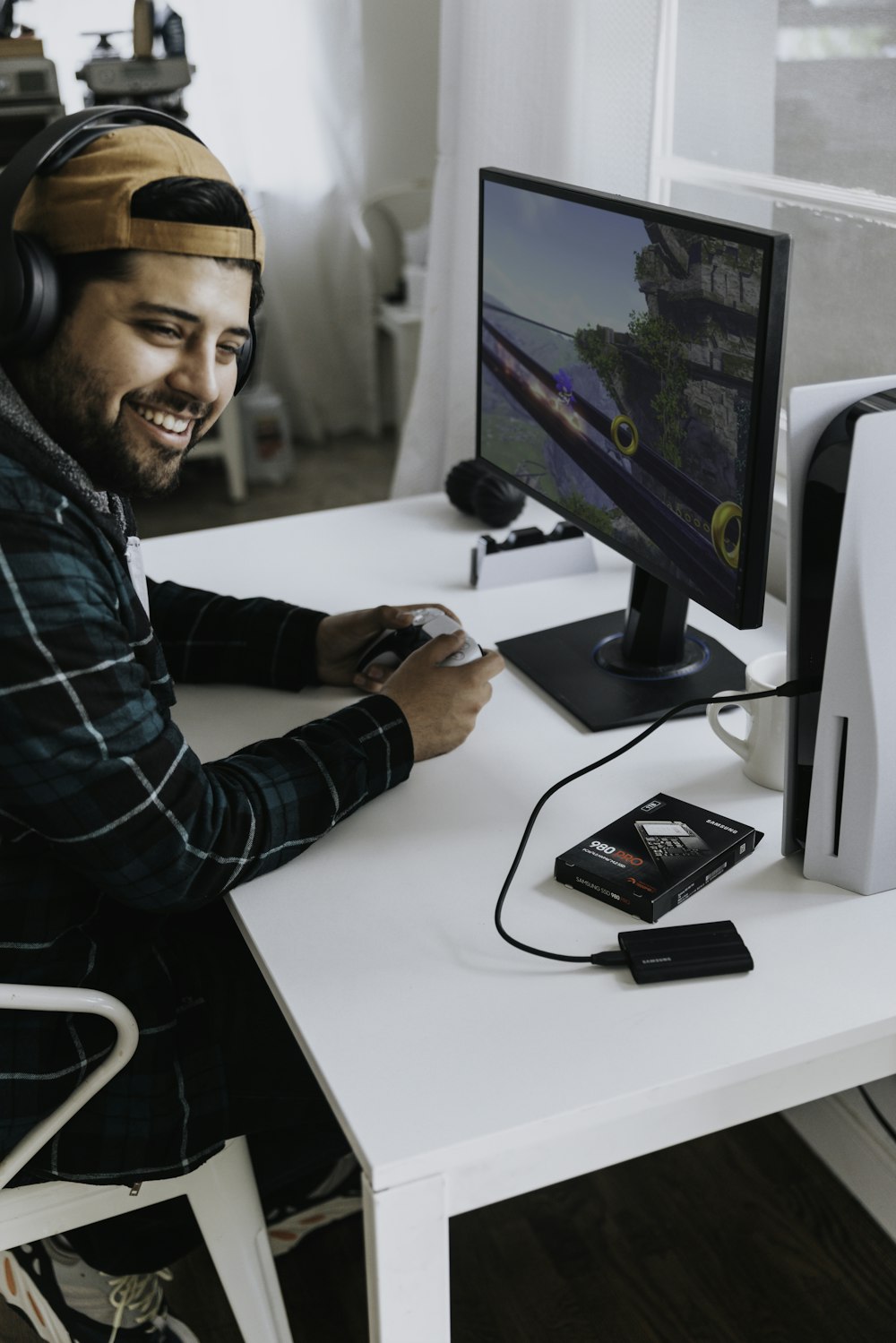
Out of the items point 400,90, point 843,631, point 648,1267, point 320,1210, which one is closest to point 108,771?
point 843,631

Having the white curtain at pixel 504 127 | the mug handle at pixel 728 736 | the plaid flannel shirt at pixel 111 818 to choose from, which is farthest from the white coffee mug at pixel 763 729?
the white curtain at pixel 504 127

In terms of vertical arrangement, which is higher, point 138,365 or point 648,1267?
point 138,365

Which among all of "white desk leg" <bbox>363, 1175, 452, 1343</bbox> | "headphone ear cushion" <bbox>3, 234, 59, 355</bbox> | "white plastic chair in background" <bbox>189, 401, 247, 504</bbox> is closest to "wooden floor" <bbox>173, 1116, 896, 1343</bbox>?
"white desk leg" <bbox>363, 1175, 452, 1343</bbox>

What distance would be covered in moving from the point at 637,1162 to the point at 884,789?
828mm

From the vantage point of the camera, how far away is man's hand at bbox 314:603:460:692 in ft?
4.11

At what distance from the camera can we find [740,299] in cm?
91

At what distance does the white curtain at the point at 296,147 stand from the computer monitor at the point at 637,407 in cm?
293

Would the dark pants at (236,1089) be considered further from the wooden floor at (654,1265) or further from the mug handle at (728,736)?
the mug handle at (728,736)

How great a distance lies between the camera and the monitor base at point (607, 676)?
3.85 ft

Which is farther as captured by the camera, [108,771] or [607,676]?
[607,676]

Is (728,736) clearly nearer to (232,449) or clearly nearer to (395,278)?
(232,449)

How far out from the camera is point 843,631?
0.84 metres

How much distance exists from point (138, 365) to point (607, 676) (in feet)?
1.83

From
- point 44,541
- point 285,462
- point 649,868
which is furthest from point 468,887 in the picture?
point 285,462
